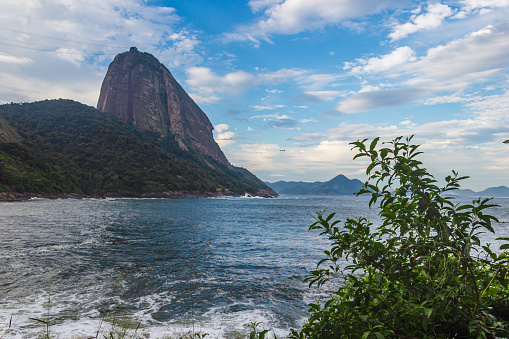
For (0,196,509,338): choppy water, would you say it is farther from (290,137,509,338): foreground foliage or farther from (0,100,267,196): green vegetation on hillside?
(0,100,267,196): green vegetation on hillside

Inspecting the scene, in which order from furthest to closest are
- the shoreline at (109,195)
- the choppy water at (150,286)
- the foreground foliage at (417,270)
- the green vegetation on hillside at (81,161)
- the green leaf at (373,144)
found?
the green vegetation on hillside at (81,161), the shoreline at (109,195), the choppy water at (150,286), the green leaf at (373,144), the foreground foliage at (417,270)

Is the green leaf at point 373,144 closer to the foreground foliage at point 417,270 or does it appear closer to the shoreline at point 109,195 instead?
the foreground foliage at point 417,270

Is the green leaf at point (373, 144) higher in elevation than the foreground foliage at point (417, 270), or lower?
higher

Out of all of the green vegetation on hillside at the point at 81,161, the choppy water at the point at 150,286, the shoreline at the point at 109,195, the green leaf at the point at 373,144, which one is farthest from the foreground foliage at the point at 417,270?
the green vegetation on hillside at the point at 81,161

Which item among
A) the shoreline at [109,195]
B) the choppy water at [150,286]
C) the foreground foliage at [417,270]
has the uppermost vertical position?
the foreground foliage at [417,270]

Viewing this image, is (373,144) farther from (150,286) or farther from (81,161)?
(81,161)

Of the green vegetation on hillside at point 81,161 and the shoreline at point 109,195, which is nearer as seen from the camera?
the shoreline at point 109,195

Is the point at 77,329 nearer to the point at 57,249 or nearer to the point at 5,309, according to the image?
the point at 5,309

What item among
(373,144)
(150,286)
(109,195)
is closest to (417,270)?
(373,144)

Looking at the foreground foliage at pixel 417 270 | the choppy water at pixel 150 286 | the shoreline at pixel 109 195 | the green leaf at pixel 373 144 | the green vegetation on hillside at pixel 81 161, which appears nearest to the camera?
the foreground foliage at pixel 417 270
